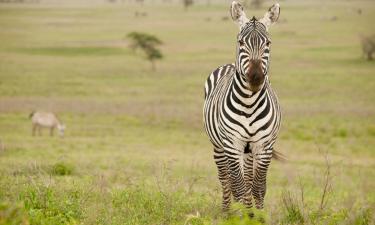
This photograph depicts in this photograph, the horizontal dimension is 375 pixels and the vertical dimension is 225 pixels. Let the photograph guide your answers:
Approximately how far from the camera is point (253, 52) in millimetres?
6117

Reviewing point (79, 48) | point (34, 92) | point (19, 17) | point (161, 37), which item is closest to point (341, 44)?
point (161, 37)

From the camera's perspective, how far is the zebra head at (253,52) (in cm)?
598

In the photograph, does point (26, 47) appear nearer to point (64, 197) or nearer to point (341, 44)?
point (341, 44)

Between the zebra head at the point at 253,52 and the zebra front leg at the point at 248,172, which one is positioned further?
the zebra front leg at the point at 248,172

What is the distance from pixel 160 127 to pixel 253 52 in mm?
21288

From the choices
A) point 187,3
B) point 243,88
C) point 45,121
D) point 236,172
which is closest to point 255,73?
point 243,88

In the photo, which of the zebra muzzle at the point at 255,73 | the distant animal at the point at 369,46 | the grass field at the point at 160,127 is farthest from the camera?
the distant animal at the point at 369,46

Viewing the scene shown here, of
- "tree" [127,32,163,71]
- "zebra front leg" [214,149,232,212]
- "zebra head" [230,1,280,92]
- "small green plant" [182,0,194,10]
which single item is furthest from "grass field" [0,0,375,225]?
"small green plant" [182,0,194,10]

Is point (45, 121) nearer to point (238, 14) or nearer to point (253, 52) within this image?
point (238, 14)

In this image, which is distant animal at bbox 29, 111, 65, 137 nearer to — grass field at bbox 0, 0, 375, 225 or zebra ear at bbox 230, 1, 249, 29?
grass field at bbox 0, 0, 375, 225

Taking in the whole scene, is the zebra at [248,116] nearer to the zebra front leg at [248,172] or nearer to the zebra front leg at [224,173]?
the zebra front leg at [248,172]

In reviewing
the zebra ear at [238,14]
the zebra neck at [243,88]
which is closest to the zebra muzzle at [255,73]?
the zebra neck at [243,88]

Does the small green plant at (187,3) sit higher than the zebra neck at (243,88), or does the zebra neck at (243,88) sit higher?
the small green plant at (187,3)

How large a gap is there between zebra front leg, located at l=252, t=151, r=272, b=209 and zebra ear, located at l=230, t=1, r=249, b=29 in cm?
149
